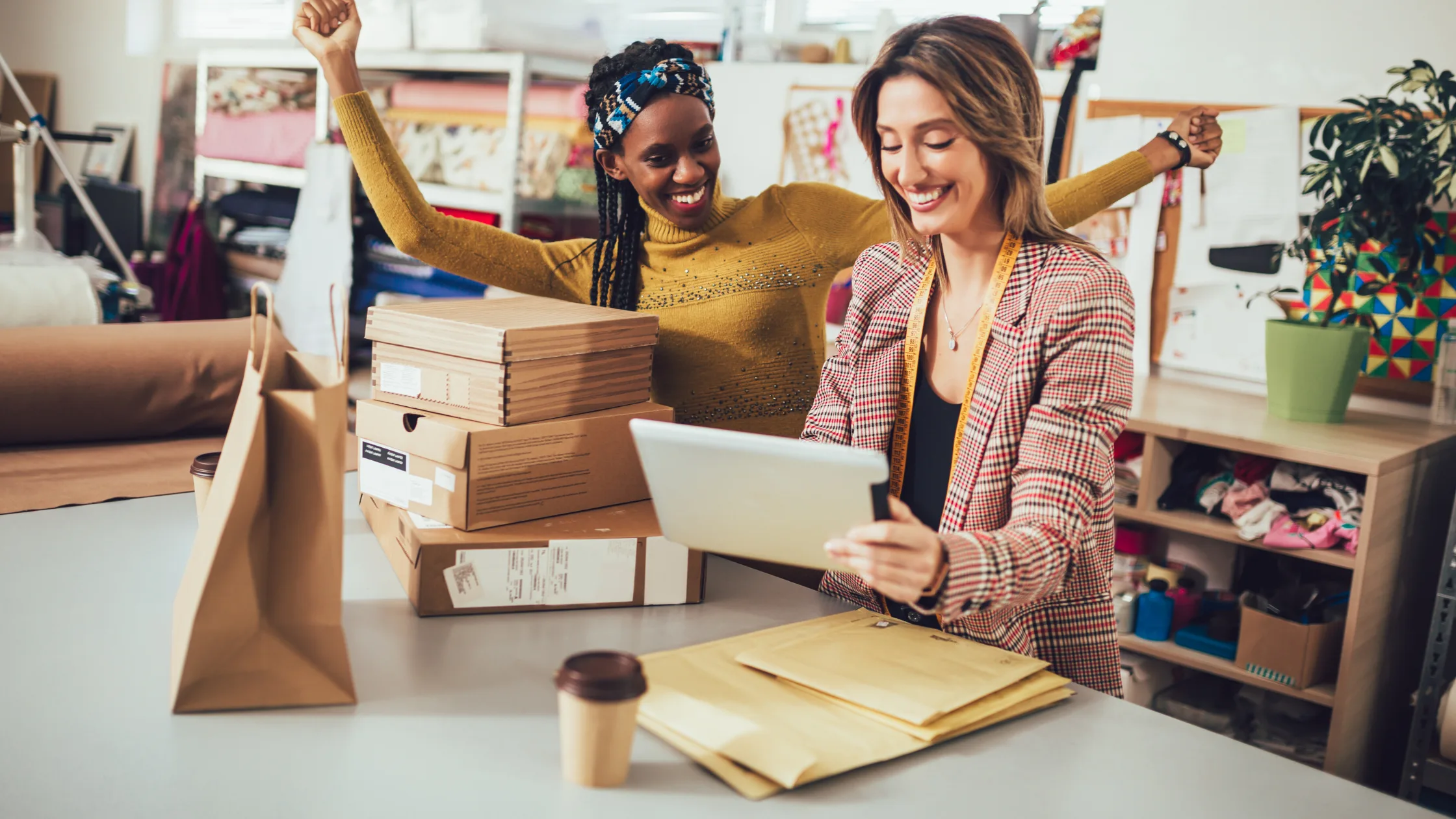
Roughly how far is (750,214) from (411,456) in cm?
74

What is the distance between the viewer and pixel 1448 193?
2.24m

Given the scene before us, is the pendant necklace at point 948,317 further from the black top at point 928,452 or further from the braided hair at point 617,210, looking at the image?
the braided hair at point 617,210

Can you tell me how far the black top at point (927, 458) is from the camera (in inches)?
51.9

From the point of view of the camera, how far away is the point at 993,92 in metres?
1.21

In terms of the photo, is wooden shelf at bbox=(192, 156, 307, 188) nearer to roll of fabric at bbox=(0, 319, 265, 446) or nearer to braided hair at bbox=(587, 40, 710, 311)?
roll of fabric at bbox=(0, 319, 265, 446)

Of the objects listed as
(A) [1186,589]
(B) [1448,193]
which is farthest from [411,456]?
(B) [1448,193]

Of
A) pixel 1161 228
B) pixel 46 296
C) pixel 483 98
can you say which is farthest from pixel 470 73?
pixel 1161 228

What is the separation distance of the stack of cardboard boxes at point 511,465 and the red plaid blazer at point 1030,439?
255 mm

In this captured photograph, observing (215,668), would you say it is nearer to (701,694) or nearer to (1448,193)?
(701,694)

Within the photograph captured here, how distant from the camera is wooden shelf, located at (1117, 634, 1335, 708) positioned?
2.15 m

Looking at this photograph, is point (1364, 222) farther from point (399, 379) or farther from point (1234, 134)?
point (399, 379)

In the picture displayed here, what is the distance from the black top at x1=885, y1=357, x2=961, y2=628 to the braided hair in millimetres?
578

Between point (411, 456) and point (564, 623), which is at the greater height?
point (411, 456)

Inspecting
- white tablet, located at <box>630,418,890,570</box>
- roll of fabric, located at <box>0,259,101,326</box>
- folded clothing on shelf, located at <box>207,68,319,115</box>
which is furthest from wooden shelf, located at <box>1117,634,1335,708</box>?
folded clothing on shelf, located at <box>207,68,319,115</box>
